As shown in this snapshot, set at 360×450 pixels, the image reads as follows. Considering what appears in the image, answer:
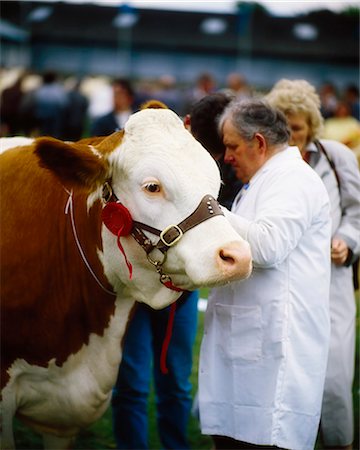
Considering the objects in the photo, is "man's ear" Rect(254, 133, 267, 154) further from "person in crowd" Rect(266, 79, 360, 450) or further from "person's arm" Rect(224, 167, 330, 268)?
"person in crowd" Rect(266, 79, 360, 450)

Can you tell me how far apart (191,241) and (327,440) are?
1826 millimetres

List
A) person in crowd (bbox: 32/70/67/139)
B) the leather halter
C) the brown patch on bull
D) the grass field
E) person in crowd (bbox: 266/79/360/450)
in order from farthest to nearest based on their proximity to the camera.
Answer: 1. person in crowd (bbox: 32/70/67/139)
2. the grass field
3. person in crowd (bbox: 266/79/360/450)
4. the brown patch on bull
5. the leather halter

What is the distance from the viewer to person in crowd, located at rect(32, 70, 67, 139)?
16312 mm

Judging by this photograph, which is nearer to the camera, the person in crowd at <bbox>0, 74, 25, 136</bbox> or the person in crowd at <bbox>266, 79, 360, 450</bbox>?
the person in crowd at <bbox>266, 79, 360, 450</bbox>

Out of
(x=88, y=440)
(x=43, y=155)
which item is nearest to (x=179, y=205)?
(x=43, y=155)

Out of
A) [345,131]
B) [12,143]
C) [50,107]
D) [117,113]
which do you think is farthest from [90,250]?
[50,107]

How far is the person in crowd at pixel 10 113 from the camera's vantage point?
16328mm

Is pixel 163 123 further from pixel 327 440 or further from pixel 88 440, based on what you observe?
pixel 88 440

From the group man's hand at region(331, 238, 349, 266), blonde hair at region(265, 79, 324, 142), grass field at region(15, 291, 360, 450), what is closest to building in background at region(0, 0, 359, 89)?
→ grass field at region(15, 291, 360, 450)

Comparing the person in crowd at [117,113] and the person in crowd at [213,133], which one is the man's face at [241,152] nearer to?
the person in crowd at [213,133]

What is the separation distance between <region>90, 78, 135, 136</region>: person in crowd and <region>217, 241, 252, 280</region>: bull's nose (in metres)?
4.35

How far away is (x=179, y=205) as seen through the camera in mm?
3029

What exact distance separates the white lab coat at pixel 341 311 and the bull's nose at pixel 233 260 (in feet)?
4.46

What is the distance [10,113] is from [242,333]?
13.7 meters
